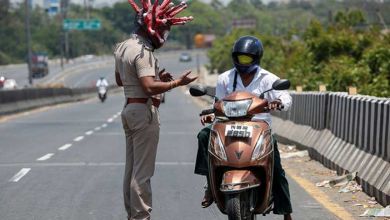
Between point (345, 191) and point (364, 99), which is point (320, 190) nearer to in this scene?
point (345, 191)

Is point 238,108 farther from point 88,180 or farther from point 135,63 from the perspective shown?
point 88,180

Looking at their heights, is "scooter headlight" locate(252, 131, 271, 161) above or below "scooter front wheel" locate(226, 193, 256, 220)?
above

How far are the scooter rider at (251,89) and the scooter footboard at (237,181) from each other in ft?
1.93

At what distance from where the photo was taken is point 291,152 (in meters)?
17.4

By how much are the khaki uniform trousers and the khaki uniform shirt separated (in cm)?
14

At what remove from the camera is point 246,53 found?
827 cm

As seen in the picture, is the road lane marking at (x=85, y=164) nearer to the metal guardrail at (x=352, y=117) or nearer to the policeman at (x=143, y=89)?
the metal guardrail at (x=352, y=117)

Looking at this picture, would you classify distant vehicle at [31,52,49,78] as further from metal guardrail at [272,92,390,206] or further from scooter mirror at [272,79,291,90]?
scooter mirror at [272,79,291,90]

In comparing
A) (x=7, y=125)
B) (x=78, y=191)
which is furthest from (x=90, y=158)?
(x=7, y=125)

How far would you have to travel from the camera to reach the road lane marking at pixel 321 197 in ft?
33.2

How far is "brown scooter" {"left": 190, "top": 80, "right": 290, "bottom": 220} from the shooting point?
25.4 ft

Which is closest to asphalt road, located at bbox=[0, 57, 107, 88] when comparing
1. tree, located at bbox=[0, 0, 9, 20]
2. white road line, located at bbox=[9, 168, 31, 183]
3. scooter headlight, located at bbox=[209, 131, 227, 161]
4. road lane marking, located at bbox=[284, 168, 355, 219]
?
tree, located at bbox=[0, 0, 9, 20]

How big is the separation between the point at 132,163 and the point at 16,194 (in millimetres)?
3809

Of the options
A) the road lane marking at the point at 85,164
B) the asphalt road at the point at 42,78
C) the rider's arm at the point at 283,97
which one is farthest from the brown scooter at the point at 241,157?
the asphalt road at the point at 42,78
